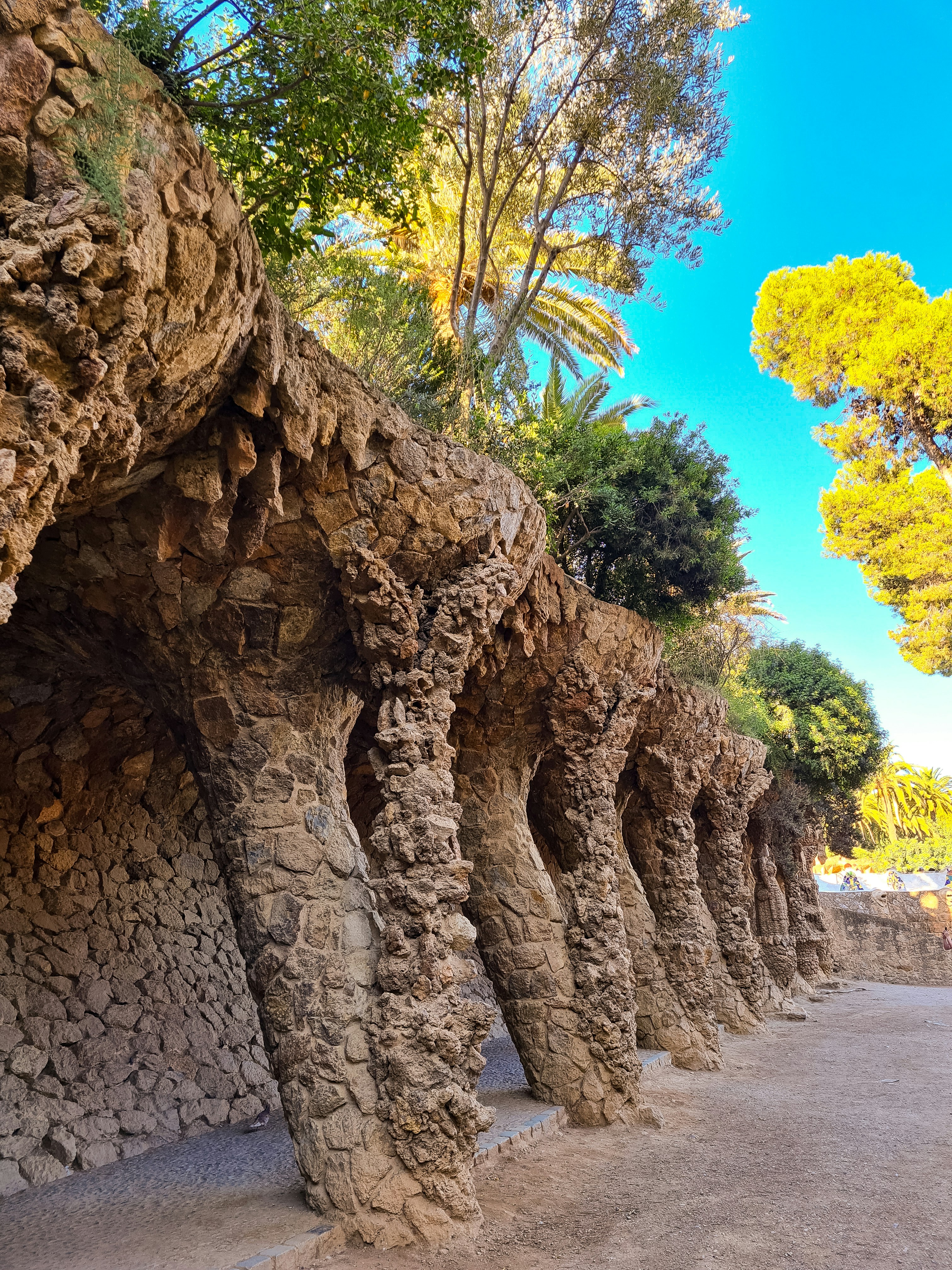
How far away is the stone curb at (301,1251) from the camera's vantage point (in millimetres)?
3768

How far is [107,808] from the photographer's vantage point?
24.4 ft

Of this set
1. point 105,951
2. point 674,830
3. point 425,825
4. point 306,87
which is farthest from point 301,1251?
point 674,830

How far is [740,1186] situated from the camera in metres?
5.39

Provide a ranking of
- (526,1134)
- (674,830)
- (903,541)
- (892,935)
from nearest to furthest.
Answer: (526,1134) → (674,830) → (903,541) → (892,935)

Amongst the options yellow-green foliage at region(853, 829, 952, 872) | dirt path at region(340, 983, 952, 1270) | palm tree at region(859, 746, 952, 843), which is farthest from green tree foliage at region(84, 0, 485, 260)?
palm tree at region(859, 746, 952, 843)

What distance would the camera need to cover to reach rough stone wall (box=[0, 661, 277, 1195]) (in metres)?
6.14

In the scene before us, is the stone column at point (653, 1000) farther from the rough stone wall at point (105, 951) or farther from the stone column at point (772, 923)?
the stone column at point (772, 923)

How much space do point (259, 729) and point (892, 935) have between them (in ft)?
68.2

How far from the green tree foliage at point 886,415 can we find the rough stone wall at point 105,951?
40.7ft

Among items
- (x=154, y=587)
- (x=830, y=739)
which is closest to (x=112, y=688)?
(x=154, y=587)

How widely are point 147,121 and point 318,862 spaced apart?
3.82 metres

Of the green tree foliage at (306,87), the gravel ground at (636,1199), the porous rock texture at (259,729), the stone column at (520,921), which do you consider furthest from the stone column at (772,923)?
the green tree foliage at (306,87)

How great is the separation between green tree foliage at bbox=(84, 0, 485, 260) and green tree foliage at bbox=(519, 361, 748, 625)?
462 cm

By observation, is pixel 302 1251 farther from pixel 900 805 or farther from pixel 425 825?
pixel 900 805
